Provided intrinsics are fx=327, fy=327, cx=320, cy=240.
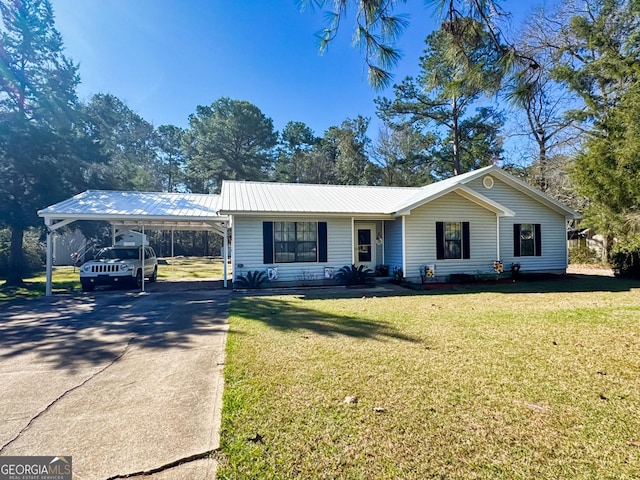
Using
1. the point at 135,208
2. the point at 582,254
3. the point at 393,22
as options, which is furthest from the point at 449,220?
the point at 582,254

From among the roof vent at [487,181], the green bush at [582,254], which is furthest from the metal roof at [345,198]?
the green bush at [582,254]

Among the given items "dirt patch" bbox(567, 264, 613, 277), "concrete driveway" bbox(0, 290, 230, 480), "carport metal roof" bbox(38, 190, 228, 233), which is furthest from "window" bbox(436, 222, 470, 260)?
"concrete driveway" bbox(0, 290, 230, 480)

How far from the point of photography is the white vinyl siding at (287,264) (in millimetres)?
11711

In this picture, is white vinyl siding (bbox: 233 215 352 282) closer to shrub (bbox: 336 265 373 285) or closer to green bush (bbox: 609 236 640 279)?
shrub (bbox: 336 265 373 285)

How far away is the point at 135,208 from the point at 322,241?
23.0 feet

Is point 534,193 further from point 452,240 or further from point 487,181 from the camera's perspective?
point 452,240

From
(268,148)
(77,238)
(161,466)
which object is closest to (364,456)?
(161,466)

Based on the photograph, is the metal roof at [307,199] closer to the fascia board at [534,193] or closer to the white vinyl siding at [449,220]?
the white vinyl siding at [449,220]

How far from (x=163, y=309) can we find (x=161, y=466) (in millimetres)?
6626

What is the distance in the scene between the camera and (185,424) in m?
2.94

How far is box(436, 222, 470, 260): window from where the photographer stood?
42.5ft

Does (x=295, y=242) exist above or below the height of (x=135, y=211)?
below

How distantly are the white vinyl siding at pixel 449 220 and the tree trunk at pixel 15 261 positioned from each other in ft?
51.3

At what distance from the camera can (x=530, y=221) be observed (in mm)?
14547
